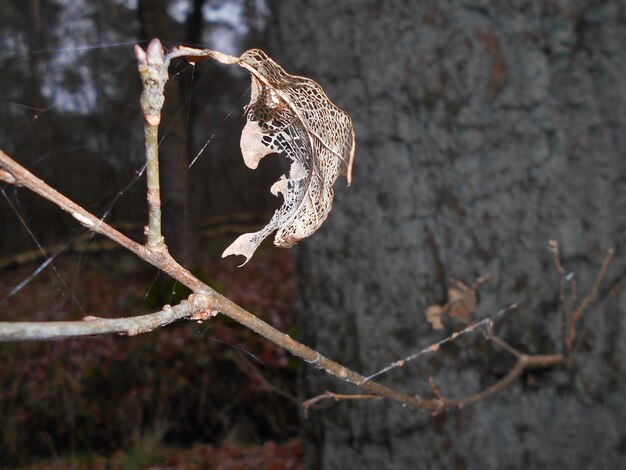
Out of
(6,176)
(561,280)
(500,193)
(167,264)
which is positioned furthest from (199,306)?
(500,193)

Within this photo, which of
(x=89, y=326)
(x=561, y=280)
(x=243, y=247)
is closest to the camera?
(x=89, y=326)

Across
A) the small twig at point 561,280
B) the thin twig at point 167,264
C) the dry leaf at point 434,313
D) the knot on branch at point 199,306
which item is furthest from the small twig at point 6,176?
the dry leaf at point 434,313

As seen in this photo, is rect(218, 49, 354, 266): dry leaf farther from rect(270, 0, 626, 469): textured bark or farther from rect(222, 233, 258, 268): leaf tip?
rect(270, 0, 626, 469): textured bark

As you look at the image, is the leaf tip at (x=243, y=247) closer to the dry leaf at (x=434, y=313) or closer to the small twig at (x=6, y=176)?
the small twig at (x=6, y=176)

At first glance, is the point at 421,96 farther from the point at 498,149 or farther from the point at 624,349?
the point at 624,349

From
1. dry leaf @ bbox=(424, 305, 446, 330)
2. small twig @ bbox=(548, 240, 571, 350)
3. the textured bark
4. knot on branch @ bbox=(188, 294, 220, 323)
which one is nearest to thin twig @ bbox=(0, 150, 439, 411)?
knot on branch @ bbox=(188, 294, 220, 323)

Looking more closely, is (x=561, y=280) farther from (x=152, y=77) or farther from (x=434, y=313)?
(x=152, y=77)
